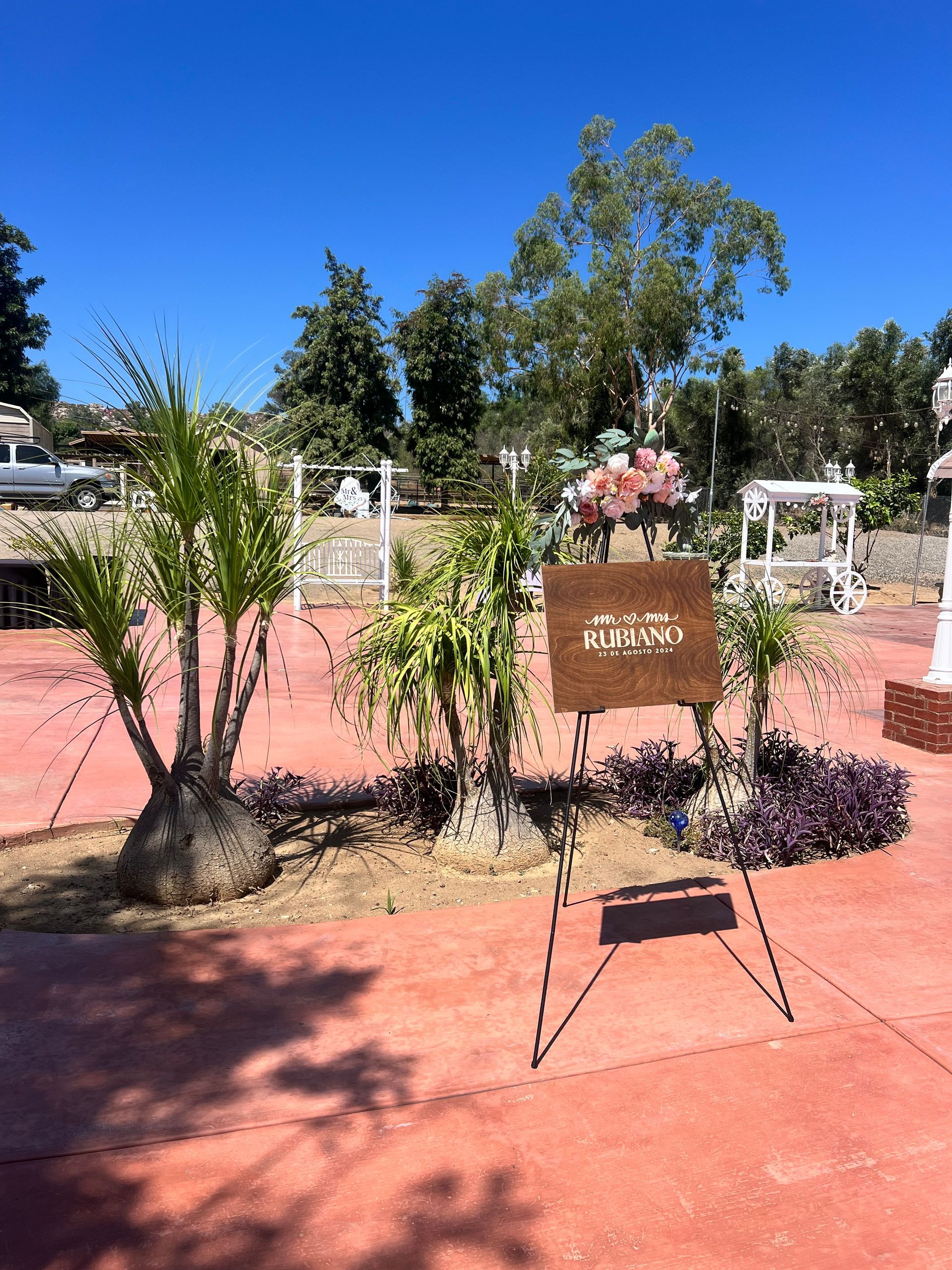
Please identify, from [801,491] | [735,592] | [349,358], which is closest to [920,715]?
[735,592]

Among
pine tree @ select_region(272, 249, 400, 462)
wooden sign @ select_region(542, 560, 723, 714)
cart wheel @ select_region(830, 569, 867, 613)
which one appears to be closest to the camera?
wooden sign @ select_region(542, 560, 723, 714)

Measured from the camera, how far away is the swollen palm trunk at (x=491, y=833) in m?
4.39

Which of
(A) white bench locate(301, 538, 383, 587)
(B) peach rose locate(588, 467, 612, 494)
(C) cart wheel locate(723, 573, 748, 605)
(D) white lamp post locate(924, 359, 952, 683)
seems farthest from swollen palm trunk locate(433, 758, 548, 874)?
(A) white bench locate(301, 538, 383, 587)

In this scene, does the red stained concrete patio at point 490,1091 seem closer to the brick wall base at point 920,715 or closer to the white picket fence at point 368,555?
the brick wall base at point 920,715

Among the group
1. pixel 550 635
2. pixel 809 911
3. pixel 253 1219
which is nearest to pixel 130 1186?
pixel 253 1219

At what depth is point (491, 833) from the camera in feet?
14.5

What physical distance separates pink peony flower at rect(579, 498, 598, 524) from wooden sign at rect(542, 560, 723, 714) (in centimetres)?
45

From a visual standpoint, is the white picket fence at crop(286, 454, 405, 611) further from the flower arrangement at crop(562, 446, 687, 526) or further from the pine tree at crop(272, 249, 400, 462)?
the pine tree at crop(272, 249, 400, 462)

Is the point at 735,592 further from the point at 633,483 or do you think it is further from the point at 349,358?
the point at 349,358

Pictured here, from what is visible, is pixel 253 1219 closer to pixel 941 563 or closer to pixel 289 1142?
pixel 289 1142

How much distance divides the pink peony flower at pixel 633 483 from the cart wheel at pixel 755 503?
12.9 meters

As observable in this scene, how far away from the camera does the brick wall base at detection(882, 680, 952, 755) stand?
6656mm

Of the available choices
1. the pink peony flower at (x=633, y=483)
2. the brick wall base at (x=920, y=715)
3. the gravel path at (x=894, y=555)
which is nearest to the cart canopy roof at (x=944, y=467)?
the brick wall base at (x=920, y=715)

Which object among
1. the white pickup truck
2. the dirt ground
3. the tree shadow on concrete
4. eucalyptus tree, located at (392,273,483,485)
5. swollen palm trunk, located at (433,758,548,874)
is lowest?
the dirt ground
